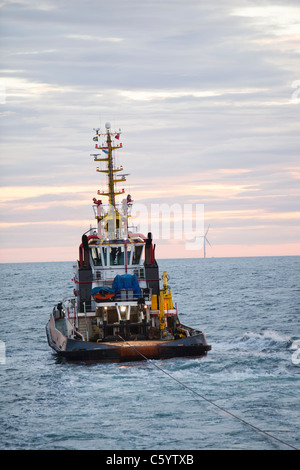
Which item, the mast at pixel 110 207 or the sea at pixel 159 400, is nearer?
the sea at pixel 159 400

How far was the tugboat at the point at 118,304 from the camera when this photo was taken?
36781mm

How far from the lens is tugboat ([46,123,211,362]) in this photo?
36781 millimetres

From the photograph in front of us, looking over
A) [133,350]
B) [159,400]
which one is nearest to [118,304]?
[133,350]

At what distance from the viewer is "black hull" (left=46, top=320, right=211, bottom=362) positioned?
1427 inches

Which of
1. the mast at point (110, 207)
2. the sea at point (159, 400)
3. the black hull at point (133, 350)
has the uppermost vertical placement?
the mast at point (110, 207)

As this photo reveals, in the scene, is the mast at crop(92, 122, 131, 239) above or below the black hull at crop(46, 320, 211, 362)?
above

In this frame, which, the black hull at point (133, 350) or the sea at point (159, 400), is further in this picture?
the black hull at point (133, 350)

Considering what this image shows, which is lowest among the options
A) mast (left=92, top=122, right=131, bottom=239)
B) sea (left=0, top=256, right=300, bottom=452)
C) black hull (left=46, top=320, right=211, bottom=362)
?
sea (left=0, top=256, right=300, bottom=452)

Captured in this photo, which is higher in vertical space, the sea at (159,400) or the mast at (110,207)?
the mast at (110,207)

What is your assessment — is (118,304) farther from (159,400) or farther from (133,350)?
(159,400)

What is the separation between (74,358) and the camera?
3688 centimetres

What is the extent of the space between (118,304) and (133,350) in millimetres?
4194

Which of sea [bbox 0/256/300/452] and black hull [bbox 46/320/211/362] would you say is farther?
black hull [bbox 46/320/211/362]
